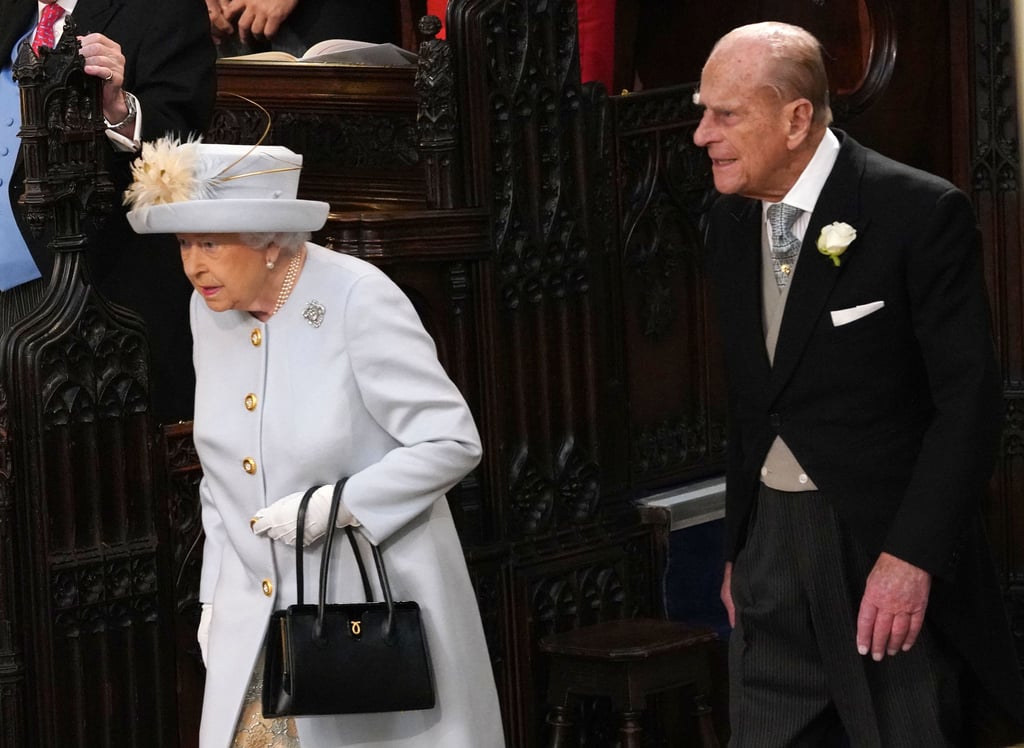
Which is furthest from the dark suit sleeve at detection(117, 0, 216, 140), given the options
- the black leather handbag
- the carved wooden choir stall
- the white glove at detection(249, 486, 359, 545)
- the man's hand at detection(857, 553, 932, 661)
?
the man's hand at detection(857, 553, 932, 661)

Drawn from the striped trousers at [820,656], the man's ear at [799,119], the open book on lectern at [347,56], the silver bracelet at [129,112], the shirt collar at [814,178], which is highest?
the open book on lectern at [347,56]

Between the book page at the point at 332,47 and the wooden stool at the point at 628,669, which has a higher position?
the book page at the point at 332,47

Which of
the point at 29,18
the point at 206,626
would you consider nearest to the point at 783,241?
the point at 206,626

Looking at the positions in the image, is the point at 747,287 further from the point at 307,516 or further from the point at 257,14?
the point at 257,14

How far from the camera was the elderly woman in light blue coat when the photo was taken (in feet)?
12.0

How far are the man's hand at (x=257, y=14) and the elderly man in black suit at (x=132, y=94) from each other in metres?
1.40

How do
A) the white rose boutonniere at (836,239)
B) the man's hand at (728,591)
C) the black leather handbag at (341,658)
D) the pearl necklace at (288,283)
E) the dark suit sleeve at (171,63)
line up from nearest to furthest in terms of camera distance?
the black leather handbag at (341,658) → the white rose boutonniere at (836,239) → the pearl necklace at (288,283) → the man's hand at (728,591) → the dark suit sleeve at (171,63)

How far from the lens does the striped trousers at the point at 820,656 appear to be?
3797 mm

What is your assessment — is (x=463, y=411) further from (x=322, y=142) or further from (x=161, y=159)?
(x=322, y=142)

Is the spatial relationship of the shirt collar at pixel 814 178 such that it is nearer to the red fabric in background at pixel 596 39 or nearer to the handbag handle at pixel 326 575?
the handbag handle at pixel 326 575

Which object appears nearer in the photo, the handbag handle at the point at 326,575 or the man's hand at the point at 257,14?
the handbag handle at the point at 326,575

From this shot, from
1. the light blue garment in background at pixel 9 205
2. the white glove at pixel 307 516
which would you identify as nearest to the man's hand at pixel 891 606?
the white glove at pixel 307 516

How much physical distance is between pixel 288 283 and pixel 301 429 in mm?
318

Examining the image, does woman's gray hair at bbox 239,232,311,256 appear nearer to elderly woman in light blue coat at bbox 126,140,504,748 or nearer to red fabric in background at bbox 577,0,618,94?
elderly woman in light blue coat at bbox 126,140,504,748
